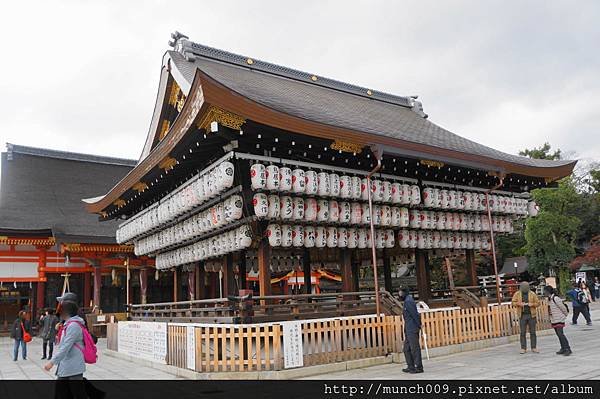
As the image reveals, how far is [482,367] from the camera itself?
9.42 metres

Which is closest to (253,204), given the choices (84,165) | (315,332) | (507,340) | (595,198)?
(315,332)

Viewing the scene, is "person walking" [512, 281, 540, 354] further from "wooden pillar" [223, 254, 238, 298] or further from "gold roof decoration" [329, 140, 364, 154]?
"wooden pillar" [223, 254, 238, 298]

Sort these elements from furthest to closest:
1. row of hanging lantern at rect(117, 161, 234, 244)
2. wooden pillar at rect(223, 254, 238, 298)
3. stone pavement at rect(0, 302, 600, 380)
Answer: wooden pillar at rect(223, 254, 238, 298)
row of hanging lantern at rect(117, 161, 234, 244)
stone pavement at rect(0, 302, 600, 380)

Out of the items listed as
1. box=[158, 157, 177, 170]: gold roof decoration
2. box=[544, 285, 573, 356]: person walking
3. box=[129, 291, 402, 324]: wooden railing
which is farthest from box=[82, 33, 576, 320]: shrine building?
box=[544, 285, 573, 356]: person walking

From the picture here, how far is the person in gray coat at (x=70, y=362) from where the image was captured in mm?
5785

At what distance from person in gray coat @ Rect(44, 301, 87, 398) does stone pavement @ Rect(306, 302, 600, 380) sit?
476 cm

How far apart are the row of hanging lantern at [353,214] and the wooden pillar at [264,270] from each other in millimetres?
850

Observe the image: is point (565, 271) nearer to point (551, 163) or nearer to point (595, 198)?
point (595, 198)

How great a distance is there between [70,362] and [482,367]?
292 inches

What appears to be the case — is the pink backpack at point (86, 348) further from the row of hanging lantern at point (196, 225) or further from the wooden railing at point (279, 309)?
the row of hanging lantern at point (196, 225)

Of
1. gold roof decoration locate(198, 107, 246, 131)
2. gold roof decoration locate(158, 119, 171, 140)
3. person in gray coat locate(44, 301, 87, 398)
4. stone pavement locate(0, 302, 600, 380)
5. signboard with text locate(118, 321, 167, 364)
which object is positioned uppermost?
gold roof decoration locate(158, 119, 171, 140)

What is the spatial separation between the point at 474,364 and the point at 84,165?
98.9ft

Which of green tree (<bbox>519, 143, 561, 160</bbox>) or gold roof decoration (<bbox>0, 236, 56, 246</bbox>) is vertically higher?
green tree (<bbox>519, 143, 561, 160</bbox>)

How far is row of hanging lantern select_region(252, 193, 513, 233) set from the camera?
11.2m
